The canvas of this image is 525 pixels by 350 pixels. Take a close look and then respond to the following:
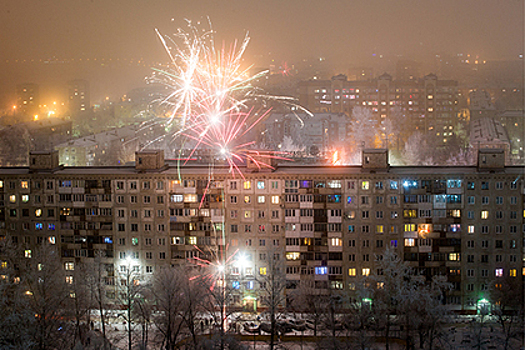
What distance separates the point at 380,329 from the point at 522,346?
21.6 feet

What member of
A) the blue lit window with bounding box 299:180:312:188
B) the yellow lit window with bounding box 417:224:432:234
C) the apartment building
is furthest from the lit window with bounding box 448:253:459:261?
the blue lit window with bounding box 299:180:312:188

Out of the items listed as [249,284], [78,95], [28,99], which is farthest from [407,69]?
[249,284]

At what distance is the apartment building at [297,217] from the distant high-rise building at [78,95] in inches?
2992

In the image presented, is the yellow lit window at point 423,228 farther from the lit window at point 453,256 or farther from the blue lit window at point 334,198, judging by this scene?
the blue lit window at point 334,198

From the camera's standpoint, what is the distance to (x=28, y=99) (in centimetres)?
9562

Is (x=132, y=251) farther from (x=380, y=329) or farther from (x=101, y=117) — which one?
(x=101, y=117)

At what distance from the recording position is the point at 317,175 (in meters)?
31.1

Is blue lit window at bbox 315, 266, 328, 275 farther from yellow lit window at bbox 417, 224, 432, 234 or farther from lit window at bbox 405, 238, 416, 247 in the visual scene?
yellow lit window at bbox 417, 224, 432, 234

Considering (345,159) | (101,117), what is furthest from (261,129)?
(101,117)

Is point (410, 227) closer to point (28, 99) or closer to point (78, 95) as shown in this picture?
point (28, 99)

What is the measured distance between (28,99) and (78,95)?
41.3 feet

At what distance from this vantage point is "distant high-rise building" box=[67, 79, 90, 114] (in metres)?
106

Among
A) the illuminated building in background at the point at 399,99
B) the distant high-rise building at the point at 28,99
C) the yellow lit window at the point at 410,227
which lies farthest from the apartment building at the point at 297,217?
the distant high-rise building at the point at 28,99

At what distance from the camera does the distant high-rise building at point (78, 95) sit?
10575 cm
